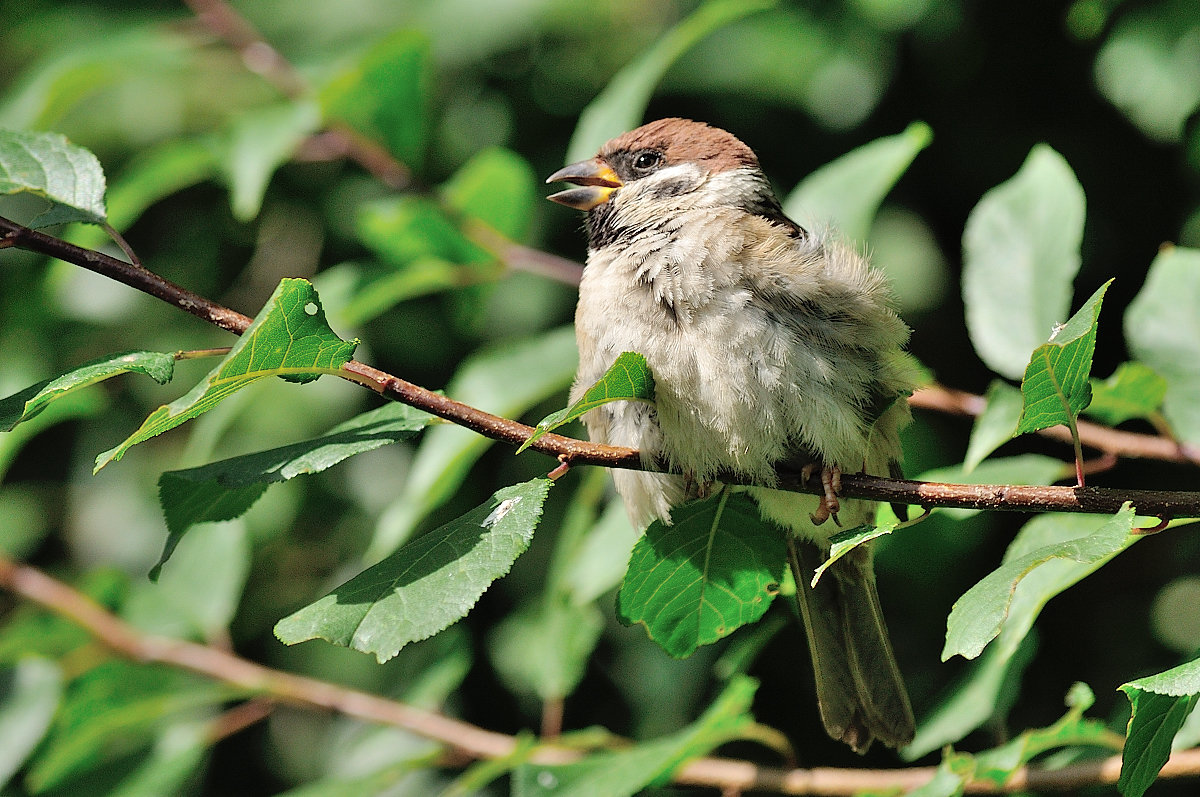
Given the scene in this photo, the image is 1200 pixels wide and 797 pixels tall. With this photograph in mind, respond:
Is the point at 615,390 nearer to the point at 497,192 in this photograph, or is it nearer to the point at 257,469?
the point at 257,469

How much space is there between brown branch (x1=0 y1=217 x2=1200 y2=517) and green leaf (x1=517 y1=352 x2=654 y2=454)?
55 mm

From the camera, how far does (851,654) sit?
192cm

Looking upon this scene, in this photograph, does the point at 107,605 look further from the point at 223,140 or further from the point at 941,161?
the point at 941,161

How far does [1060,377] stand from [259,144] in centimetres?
160

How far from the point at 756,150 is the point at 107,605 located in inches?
77.8

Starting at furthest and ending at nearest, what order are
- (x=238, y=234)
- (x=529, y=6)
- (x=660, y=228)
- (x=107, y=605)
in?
1. (x=238, y=234)
2. (x=529, y=6)
3. (x=107, y=605)
4. (x=660, y=228)

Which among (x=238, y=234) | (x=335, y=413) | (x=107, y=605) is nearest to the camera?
(x=107, y=605)

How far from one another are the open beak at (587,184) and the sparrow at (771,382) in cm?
20

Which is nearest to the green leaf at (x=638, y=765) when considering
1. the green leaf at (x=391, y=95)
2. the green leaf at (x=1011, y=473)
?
the green leaf at (x=1011, y=473)

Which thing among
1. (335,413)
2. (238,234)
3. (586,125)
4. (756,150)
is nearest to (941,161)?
(756,150)

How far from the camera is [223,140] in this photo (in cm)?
241

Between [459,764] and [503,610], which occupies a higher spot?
[459,764]

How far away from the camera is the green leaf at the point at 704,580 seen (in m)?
1.52

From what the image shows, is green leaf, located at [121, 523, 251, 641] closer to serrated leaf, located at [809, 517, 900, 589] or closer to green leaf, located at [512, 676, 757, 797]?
green leaf, located at [512, 676, 757, 797]
